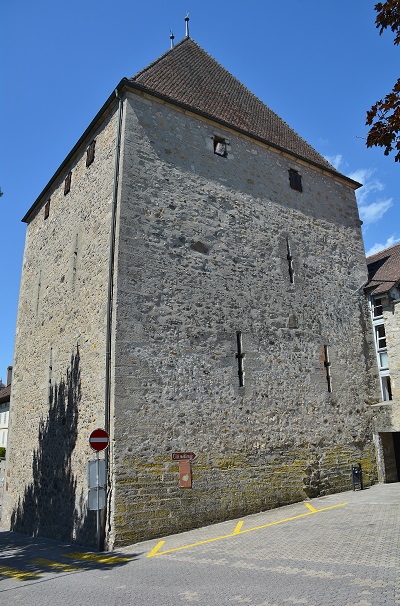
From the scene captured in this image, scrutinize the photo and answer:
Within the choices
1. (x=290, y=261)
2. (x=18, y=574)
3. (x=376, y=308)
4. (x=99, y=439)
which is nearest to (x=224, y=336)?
(x=290, y=261)

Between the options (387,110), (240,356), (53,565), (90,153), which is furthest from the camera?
(90,153)

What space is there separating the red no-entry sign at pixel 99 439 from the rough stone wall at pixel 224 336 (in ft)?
1.52

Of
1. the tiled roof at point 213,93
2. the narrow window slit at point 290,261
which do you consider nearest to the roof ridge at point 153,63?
the tiled roof at point 213,93

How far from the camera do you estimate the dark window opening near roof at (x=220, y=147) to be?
1283 cm

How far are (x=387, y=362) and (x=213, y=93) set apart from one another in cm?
951

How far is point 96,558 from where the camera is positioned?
7949 millimetres

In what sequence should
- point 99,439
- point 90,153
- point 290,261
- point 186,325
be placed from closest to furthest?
1. point 99,439
2. point 186,325
3. point 90,153
4. point 290,261

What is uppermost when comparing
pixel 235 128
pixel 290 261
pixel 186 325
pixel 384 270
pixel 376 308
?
pixel 235 128

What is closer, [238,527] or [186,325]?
[238,527]

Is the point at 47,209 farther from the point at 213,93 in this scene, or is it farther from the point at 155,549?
the point at 155,549

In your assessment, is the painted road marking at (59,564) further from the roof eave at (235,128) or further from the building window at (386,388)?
the roof eave at (235,128)

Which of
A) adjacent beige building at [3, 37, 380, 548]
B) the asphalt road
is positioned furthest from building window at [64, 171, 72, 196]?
the asphalt road

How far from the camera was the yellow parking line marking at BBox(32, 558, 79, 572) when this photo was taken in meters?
7.31

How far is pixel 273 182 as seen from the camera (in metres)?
13.9
